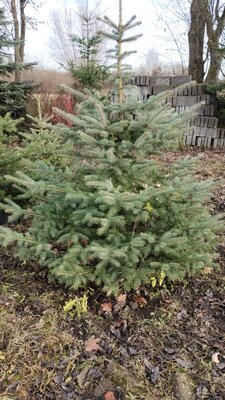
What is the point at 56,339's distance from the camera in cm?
203

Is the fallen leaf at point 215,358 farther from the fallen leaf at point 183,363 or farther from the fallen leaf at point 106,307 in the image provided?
the fallen leaf at point 106,307

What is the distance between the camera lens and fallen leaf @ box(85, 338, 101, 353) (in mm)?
1968

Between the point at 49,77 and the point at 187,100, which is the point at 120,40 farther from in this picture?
the point at 49,77

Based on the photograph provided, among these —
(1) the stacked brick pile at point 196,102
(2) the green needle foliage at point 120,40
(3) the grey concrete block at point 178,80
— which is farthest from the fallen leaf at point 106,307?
(3) the grey concrete block at point 178,80

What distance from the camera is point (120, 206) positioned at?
1.99 meters

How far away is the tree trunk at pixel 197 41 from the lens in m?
8.06

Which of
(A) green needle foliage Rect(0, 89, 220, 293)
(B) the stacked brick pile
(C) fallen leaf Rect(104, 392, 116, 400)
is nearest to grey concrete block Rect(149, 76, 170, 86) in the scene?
(B) the stacked brick pile

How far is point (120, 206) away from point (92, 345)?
3.02 feet

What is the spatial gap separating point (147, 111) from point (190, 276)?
138cm

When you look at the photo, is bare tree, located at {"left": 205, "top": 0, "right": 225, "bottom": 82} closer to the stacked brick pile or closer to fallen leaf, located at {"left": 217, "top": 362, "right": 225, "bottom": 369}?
the stacked brick pile

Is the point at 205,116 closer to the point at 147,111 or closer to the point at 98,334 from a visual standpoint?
the point at 147,111

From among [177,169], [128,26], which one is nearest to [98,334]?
[177,169]

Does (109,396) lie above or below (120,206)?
below

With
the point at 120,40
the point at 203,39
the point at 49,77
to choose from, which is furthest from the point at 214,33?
the point at 120,40
